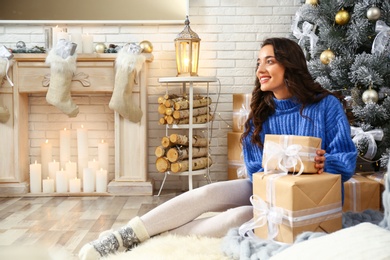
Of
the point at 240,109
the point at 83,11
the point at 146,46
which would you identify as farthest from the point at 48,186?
the point at 240,109

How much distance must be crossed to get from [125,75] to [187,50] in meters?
0.49

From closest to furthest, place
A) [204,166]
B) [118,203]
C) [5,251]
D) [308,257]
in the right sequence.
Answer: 1. [5,251]
2. [308,257]
3. [118,203]
4. [204,166]

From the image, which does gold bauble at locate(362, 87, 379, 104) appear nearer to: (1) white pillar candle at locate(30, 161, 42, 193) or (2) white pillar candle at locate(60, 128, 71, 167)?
(2) white pillar candle at locate(60, 128, 71, 167)

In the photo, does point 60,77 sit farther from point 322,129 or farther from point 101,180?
point 322,129

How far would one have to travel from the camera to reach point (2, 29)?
3988 millimetres

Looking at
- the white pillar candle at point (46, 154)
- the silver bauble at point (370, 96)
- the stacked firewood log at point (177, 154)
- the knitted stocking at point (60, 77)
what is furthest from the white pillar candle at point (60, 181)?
the silver bauble at point (370, 96)

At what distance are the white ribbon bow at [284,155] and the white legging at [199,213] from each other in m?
0.31

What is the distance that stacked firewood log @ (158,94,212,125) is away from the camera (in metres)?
3.54

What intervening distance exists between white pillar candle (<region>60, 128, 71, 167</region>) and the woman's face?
2168 millimetres

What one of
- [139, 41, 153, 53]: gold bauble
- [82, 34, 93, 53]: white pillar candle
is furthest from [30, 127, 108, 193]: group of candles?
[139, 41, 153, 53]: gold bauble

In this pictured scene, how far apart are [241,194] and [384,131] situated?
4.01 feet

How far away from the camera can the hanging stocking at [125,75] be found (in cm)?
362

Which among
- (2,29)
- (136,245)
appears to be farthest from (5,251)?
(2,29)

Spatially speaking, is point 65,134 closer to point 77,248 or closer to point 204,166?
point 204,166
